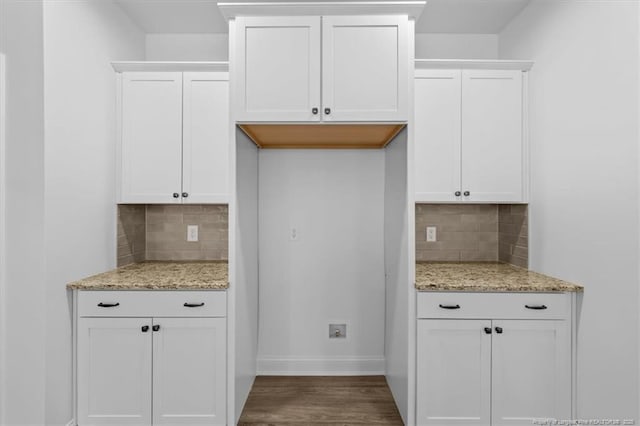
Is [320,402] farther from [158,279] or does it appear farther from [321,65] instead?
[321,65]

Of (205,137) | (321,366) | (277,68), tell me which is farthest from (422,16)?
(321,366)

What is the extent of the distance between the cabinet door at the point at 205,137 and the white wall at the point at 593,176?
6.59 ft

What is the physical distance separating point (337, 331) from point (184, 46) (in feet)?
8.14

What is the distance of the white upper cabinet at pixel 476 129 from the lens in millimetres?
2586

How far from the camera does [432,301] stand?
220 cm

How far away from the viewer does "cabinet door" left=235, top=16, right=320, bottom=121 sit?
217 cm

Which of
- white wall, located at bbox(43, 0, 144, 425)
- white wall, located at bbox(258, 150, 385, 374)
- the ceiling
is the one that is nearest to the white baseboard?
white wall, located at bbox(258, 150, 385, 374)

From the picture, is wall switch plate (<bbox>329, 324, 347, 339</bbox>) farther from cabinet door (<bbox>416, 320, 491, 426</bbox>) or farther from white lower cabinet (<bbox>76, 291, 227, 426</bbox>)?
→ white lower cabinet (<bbox>76, 291, 227, 426</bbox>)

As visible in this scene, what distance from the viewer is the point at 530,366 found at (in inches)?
85.4

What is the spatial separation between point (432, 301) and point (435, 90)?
1.35 meters

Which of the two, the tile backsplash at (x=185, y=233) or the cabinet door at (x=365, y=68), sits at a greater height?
the cabinet door at (x=365, y=68)

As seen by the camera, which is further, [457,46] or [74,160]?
[457,46]

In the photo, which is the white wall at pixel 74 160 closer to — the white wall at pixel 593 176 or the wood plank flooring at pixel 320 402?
the wood plank flooring at pixel 320 402

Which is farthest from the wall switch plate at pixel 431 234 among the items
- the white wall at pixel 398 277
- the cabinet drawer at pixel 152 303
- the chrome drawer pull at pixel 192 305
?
the chrome drawer pull at pixel 192 305
